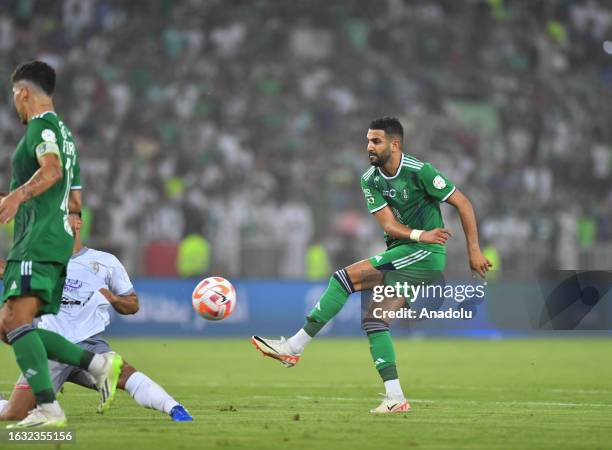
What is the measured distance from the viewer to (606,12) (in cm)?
3125

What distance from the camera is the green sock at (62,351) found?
7.57 meters

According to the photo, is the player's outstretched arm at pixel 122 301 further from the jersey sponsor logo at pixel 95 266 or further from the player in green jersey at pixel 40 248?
the player in green jersey at pixel 40 248

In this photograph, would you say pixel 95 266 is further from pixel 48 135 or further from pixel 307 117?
pixel 307 117

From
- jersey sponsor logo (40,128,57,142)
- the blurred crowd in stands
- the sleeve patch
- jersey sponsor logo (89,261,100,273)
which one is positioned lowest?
jersey sponsor logo (89,261,100,273)

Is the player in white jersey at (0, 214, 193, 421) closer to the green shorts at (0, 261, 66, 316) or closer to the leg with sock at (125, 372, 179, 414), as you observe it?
the leg with sock at (125, 372, 179, 414)

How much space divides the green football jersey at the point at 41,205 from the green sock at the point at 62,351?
0.52 m

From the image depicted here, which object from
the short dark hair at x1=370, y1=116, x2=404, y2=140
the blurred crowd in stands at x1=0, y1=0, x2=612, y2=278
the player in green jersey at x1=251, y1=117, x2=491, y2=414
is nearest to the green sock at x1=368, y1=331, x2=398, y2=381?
the player in green jersey at x1=251, y1=117, x2=491, y2=414

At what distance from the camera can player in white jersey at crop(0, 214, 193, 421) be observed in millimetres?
8578

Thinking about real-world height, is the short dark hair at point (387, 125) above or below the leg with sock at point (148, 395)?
above

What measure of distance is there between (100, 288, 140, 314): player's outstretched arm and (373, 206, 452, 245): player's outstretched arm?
2311 mm

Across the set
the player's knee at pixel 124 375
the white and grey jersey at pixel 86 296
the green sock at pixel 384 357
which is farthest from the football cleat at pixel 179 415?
the green sock at pixel 384 357

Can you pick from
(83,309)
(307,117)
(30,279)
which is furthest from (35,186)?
(307,117)

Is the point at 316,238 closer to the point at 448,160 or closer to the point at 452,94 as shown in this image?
the point at 448,160

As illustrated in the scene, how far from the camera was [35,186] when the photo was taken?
723 centimetres
